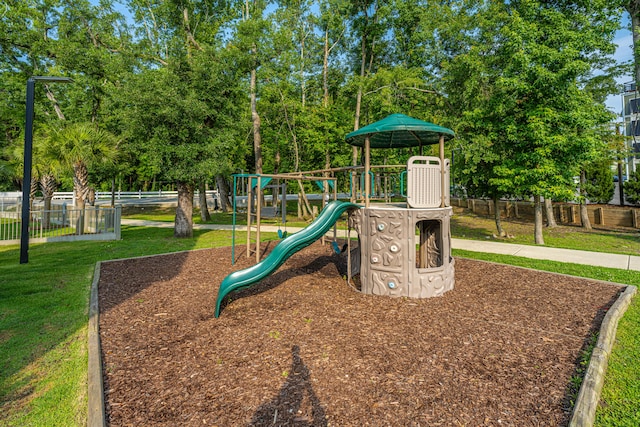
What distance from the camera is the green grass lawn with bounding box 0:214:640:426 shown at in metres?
3.17

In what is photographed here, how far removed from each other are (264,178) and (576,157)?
11030 mm

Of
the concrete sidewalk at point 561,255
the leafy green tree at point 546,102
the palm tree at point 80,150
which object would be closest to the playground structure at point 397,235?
the concrete sidewalk at point 561,255

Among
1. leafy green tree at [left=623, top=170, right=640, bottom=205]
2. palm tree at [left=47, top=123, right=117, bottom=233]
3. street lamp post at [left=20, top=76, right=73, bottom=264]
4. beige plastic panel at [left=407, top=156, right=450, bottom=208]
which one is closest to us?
beige plastic panel at [left=407, top=156, right=450, bottom=208]

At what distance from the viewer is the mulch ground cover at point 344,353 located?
314 cm

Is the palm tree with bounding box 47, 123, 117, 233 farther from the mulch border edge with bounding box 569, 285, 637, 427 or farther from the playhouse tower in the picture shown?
the mulch border edge with bounding box 569, 285, 637, 427

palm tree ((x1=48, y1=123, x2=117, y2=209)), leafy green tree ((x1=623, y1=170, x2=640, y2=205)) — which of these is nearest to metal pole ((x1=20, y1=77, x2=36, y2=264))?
palm tree ((x1=48, y1=123, x2=117, y2=209))

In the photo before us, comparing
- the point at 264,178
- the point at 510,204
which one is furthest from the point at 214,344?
the point at 510,204

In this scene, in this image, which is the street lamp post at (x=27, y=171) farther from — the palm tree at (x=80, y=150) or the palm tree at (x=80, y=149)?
the palm tree at (x=80, y=149)

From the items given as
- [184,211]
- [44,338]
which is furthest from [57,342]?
[184,211]

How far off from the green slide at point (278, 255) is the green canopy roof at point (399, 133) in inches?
66.4

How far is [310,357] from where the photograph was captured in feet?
13.5

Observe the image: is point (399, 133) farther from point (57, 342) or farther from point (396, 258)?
point (57, 342)

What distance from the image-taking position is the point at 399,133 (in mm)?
8727

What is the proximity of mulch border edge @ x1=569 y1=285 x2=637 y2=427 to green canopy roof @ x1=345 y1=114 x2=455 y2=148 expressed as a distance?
4.31m
